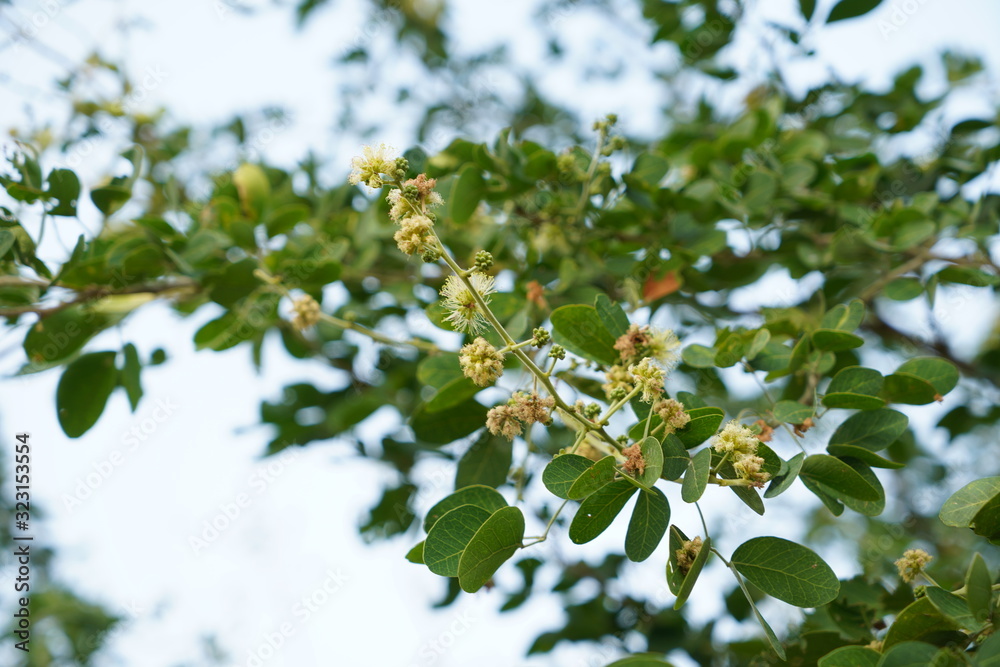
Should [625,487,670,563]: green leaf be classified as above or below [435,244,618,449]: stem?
below

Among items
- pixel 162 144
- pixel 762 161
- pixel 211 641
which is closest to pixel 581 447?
pixel 762 161

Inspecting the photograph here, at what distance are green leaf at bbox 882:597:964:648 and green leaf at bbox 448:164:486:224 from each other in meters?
1.67

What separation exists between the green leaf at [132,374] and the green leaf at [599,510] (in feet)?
5.62

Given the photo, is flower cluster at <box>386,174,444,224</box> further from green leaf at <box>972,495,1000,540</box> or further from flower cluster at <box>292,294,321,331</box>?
green leaf at <box>972,495,1000,540</box>

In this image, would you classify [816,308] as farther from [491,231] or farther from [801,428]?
[491,231]

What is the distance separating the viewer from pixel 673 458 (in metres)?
1.51

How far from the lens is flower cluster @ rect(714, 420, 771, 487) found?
1.41 metres

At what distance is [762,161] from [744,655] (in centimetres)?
202

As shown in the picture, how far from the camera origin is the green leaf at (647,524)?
150 cm

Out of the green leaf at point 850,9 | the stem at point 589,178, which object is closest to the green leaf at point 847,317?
the stem at point 589,178

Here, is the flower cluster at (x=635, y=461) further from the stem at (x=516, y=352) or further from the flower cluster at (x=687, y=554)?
the flower cluster at (x=687, y=554)

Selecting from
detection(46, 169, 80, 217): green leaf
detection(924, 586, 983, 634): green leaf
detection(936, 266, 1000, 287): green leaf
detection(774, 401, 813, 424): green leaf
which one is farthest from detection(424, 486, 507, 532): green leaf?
detection(936, 266, 1000, 287): green leaf

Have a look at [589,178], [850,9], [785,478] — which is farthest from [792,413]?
[850,9]

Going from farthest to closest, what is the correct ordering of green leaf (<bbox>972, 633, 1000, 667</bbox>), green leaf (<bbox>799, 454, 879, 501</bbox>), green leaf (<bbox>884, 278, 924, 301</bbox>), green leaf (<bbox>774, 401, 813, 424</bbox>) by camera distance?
1. green leaf (<bbox>884, 278, 924, 301</bbox>)
2. green leaf (<bbox>774, 401, 813, 424</bbox>)
3. green leaf (<bbox>799, 454, 879, 501</bbox>)
4. green leaf (<bbox>972, 633, 1000, 667</bbox>)
